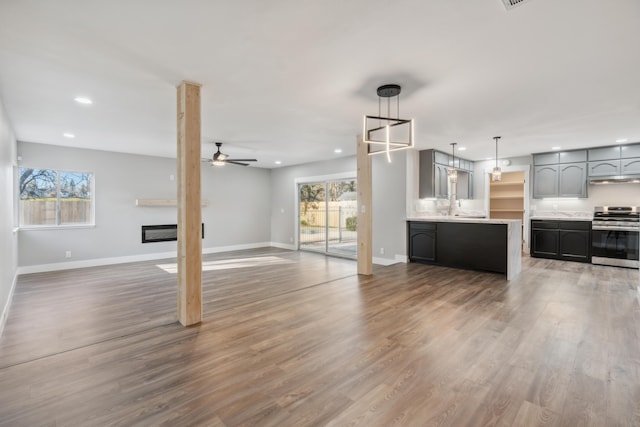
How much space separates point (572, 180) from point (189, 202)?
7.85 meters

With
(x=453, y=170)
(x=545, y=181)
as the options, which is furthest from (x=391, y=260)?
(x=545, y=181)

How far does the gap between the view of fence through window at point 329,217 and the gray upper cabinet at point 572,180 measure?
184 inches

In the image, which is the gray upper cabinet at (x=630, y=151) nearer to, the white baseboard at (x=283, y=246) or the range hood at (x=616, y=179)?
the range hood at (x=616, y=179)

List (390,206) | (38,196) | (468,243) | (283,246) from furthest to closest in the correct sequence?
(283,246)
(390,206)
(38,196)
(468,243)

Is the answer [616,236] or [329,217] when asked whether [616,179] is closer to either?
[616,236]

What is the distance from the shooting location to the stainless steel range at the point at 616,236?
5828 millimetres

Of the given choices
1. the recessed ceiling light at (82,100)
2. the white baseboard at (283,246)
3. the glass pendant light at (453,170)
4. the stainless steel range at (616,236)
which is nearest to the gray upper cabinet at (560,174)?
the stainless steel range at (616,236)

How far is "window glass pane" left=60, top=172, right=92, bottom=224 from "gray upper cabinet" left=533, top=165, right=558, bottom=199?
1024cm

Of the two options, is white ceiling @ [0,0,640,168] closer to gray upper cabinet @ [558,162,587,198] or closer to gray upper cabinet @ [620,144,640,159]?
gray upper cabinet @ [620,144,640,159]

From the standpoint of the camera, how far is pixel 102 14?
2.03 metres

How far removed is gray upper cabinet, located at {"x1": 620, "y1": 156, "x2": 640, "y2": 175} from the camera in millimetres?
5984

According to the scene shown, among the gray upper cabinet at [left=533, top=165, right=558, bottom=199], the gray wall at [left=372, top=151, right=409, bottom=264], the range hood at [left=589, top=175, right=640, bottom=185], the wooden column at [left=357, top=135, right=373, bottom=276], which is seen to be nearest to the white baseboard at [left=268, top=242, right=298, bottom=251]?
the gray wall at [left=372, top=151, right=409, bottom=264]

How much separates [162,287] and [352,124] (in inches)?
156

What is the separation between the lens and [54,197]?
6305 mm
